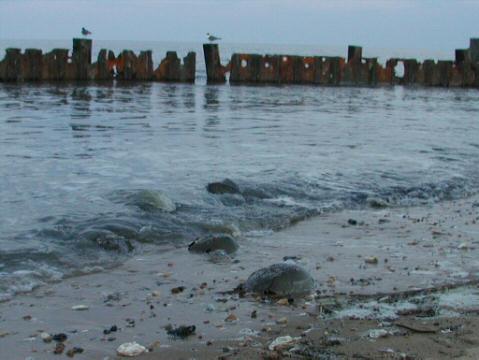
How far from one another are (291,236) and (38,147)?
582 centimetres

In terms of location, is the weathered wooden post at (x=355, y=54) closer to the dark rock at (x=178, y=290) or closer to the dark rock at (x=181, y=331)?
the dark rock at (x=178, y=290)

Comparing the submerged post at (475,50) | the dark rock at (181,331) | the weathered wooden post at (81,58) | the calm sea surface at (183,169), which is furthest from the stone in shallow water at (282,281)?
the submerged post at (475,50)

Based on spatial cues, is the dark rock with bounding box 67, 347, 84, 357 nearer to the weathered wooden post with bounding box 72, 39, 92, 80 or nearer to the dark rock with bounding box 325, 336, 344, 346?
the dark rock with bounding box 325, 336, 344, 346

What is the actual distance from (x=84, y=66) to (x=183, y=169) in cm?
1981

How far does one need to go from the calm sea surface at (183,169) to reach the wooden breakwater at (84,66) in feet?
22.3

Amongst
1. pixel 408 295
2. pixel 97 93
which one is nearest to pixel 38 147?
pixel 408 295

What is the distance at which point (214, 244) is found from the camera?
6.04 m

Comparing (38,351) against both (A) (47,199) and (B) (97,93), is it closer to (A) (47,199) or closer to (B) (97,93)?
A: (A) (47,199)

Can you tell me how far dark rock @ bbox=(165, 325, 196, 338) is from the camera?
4090 millimetres

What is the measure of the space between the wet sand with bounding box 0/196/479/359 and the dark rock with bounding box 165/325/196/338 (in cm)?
4

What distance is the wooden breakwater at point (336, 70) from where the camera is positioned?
31359mm

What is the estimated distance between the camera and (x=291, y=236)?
6711mm

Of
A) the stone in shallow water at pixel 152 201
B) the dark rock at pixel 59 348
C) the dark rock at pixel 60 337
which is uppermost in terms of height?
the stone in shallow water at pixel 152 201

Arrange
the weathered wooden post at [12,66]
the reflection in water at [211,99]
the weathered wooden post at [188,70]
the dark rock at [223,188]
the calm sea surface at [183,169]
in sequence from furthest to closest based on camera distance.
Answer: the weathered wooden post at [188,70]
the weathered wooden post at [12,66]
the reflection in water at [211,99]
the dark rock at [223,188]
the calm sea surface at [183,169]
